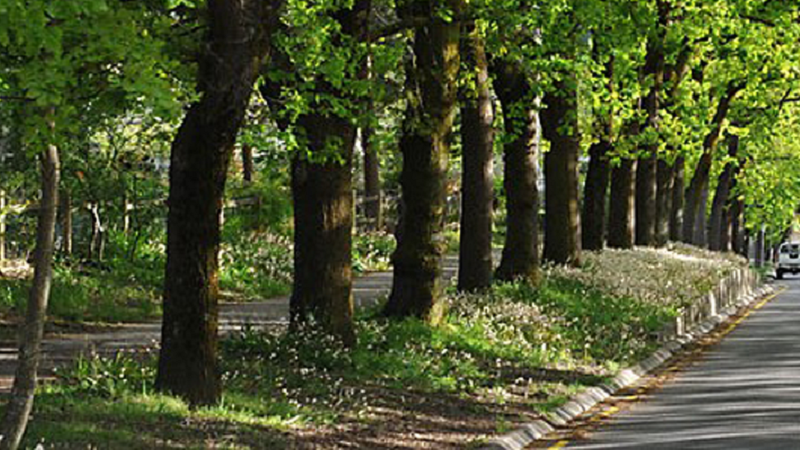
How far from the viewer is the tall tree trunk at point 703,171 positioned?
52.2m

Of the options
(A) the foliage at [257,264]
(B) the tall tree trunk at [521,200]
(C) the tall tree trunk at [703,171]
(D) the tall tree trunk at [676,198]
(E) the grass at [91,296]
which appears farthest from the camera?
(D) the tall tree trunk at [676,198]

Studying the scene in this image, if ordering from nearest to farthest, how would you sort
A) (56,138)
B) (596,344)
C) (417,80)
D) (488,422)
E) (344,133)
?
(56,138), (488,422), (344,133), (417,80), (596,344)

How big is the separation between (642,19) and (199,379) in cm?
1232

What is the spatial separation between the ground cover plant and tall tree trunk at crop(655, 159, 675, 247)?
21821mm

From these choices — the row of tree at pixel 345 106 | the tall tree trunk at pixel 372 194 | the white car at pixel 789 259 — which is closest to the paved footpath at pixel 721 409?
the row of tree at pixel 345 106

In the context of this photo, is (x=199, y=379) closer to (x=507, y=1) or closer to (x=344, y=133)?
(x=344, y=133)

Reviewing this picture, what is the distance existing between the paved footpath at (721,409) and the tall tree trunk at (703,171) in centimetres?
2605

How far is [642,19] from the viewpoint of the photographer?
76.0 ft

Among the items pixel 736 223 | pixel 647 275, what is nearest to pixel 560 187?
pixel 647 275

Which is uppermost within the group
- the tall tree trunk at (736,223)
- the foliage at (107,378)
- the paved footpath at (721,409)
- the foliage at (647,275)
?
the tall tree trunk at (736,223)

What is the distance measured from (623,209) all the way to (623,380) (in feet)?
67.3

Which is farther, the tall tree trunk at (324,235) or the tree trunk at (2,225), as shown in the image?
the tree trunk at (2,225)

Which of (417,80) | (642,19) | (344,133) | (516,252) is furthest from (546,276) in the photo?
(344,133)

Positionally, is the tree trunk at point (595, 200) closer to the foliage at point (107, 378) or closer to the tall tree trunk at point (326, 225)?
the tall tree trunk at point (326, 225)
